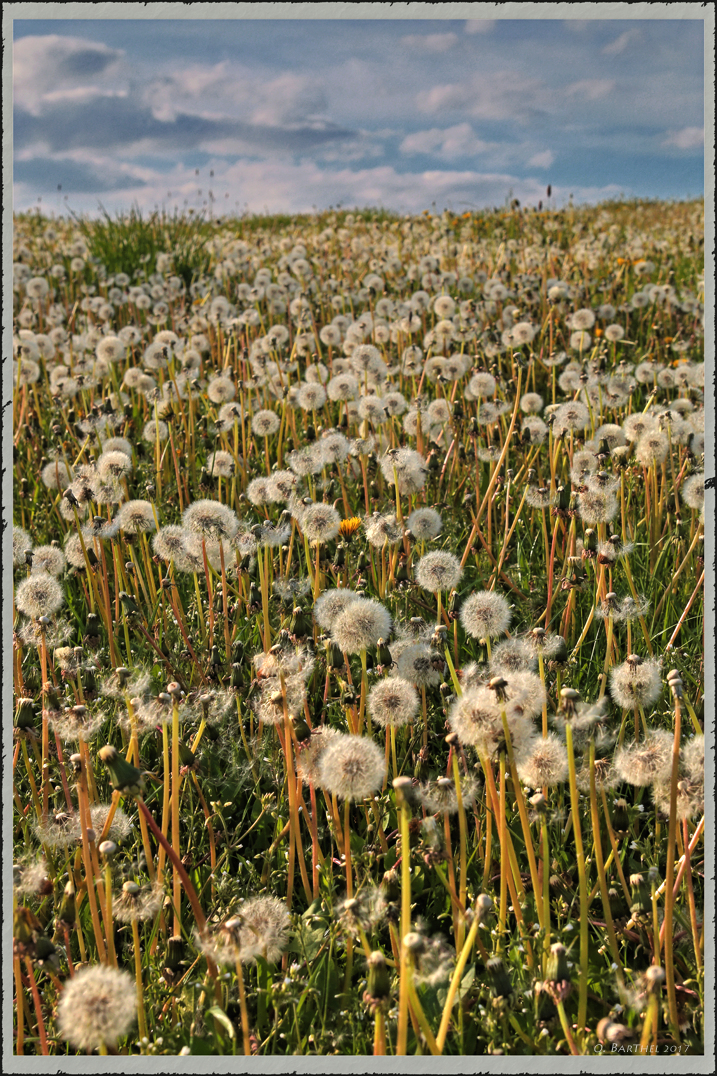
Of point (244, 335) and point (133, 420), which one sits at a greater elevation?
point (244, 335)

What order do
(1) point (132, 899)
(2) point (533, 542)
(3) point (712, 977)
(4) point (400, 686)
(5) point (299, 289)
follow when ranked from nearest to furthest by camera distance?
(3) point (712, 977) → (1) point (132, 899) → (4) point (400, 686) → (2) point (533, 542) → (5) point (299, 289)

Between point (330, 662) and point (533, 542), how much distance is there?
1772 mm

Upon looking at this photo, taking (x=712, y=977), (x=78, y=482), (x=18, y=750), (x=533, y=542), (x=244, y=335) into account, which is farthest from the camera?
(x=244, y=335)

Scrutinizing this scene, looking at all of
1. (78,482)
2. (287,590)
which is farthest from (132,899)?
Result: (78,482)

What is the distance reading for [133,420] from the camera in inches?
215

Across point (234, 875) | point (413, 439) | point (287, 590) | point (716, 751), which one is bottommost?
point (234, 875)

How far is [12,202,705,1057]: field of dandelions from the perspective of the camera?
1.67 meters

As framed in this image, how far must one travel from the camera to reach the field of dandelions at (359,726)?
65.6 inches

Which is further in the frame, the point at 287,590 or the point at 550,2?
the point at 287,590

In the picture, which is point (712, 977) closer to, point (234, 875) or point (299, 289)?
point (234, 875)

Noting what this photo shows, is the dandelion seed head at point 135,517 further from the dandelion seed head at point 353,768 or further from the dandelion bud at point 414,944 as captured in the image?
the dandelion bud at point 414,944

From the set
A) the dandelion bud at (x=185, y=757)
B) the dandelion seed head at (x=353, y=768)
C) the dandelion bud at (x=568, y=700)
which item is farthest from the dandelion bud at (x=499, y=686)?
the dandelion bud at (x=185, y=757)

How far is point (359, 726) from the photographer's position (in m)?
2.25

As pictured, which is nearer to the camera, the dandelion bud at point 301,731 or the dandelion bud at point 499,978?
the dandelion bud at point 499,978
